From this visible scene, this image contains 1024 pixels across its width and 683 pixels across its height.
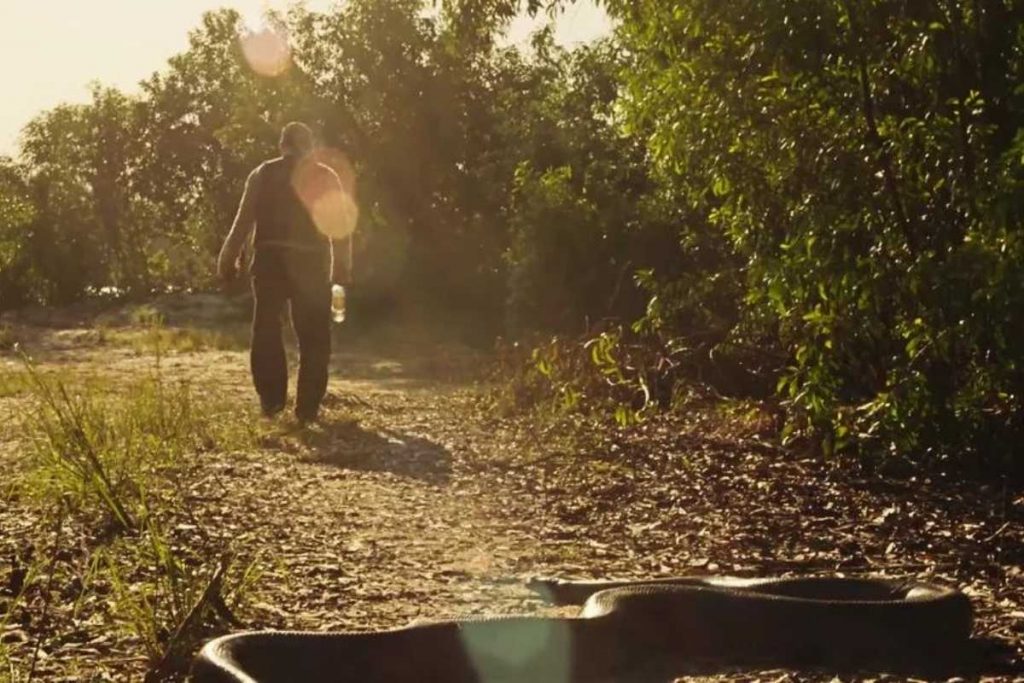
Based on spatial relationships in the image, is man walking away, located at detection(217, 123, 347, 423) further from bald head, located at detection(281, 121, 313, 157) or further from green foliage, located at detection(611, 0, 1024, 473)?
green foliage, located at detection(611, 0, 1024, 473)

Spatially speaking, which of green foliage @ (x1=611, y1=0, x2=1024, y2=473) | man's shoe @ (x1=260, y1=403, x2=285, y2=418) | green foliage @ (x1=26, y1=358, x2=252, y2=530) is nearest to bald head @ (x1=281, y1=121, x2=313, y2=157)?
man's shoe @ (x1=260, y1=403, x2=285, y2=418)

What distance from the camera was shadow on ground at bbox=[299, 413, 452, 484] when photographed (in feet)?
29.0

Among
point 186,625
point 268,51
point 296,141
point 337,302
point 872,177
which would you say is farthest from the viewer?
point 268,51

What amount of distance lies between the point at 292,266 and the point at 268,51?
971 inches

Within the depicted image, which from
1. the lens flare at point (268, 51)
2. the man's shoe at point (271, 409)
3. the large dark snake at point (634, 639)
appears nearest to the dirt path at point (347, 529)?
the man's shoe at point (271, 409)

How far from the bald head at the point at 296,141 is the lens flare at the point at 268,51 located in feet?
70.0

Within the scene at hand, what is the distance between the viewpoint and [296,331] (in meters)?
10.8

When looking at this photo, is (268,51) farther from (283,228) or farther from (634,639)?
(634,639)

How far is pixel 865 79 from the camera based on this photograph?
6.95 m

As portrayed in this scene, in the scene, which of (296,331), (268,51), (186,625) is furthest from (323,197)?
(268,51)

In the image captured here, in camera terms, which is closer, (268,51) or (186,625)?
(186,625)

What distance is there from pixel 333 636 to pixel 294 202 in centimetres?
685

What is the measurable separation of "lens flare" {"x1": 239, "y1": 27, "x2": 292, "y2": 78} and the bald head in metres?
21.3

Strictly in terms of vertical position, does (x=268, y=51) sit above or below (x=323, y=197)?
above
